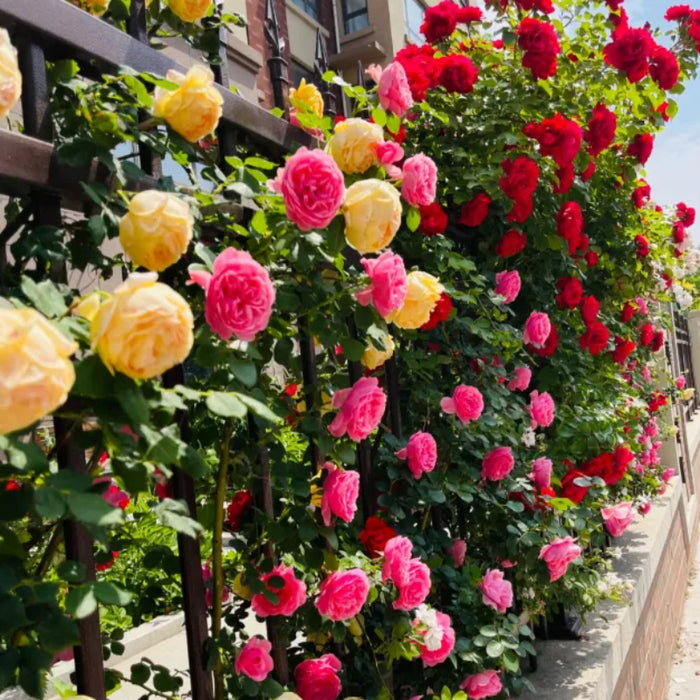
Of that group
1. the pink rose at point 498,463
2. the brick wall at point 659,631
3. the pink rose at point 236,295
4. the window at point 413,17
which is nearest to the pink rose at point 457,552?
the pink rose at point 498,463

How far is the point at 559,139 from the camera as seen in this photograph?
220cm

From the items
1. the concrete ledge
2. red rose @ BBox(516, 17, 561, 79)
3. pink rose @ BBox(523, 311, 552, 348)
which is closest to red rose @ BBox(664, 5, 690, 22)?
red rose @ BBox(516, 17, 561, 79)

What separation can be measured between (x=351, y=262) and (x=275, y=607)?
69cm

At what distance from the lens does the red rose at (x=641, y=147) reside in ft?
9.66

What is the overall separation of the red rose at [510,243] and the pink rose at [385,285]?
3.68 ft

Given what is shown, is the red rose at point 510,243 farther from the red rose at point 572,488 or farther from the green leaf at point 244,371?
the green leaf at point 244,371

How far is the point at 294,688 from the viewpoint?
1352 mm

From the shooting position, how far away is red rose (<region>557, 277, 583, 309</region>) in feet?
8.47

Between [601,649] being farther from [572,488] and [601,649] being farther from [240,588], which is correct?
[240,588]

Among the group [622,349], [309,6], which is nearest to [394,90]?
[622,349]

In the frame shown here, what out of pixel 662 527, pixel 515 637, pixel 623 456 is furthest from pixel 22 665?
pixel 662 527

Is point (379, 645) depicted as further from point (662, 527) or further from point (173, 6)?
point (662, 527)

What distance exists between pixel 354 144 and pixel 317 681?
925 mm

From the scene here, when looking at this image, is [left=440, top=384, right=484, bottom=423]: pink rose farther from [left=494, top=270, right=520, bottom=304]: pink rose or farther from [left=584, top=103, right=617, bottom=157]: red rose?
[left=584, top=103, right=617, bottom=157]: red rose
